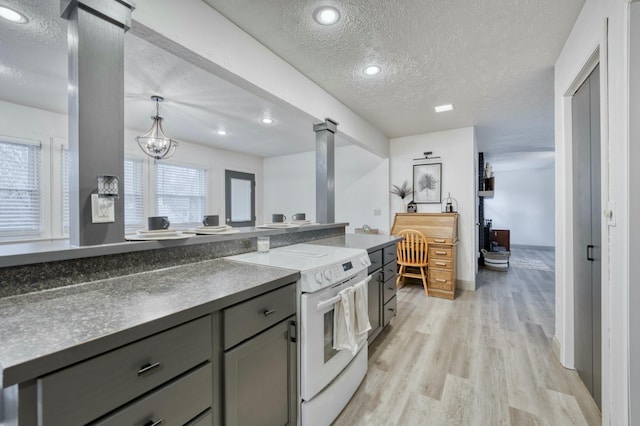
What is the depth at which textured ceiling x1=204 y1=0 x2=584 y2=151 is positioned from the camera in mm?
1726

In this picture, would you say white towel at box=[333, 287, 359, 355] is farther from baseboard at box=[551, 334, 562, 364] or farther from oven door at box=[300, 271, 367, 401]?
baseboard at box=[551, 334, 562, 364]

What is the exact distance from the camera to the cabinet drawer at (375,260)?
2229 mm

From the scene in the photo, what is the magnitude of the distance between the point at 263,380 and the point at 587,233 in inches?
87.1

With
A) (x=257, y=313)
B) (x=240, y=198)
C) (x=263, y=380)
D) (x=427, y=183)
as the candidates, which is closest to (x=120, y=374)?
(x=257, y=313)

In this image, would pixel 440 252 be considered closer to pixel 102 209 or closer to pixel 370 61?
pixel 370 61

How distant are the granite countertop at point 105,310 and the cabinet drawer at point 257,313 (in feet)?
0.14

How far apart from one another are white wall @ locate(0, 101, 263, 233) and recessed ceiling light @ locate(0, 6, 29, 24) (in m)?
1.53

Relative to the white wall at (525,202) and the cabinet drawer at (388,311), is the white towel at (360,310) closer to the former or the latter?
the cabinet drawer at (388,311)

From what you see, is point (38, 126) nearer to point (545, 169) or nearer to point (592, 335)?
point (592, 335)

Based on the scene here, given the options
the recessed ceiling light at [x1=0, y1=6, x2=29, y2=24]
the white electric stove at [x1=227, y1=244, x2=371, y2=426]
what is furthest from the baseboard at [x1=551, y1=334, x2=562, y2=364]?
the recessed ceiling light at [x1=0, y1=6, x2=29, y2=24]

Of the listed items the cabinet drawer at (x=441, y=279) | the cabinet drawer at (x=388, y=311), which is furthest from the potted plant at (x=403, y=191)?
the cabinet drawer at (x=388, y=311)

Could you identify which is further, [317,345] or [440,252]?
[440,252]

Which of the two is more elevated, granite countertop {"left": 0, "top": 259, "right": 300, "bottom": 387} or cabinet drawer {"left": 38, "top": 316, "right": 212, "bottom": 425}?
granite countertop {"left": 0, "top": 259, "right": 300, "bottom": 387}

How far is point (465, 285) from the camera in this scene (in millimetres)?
4184
